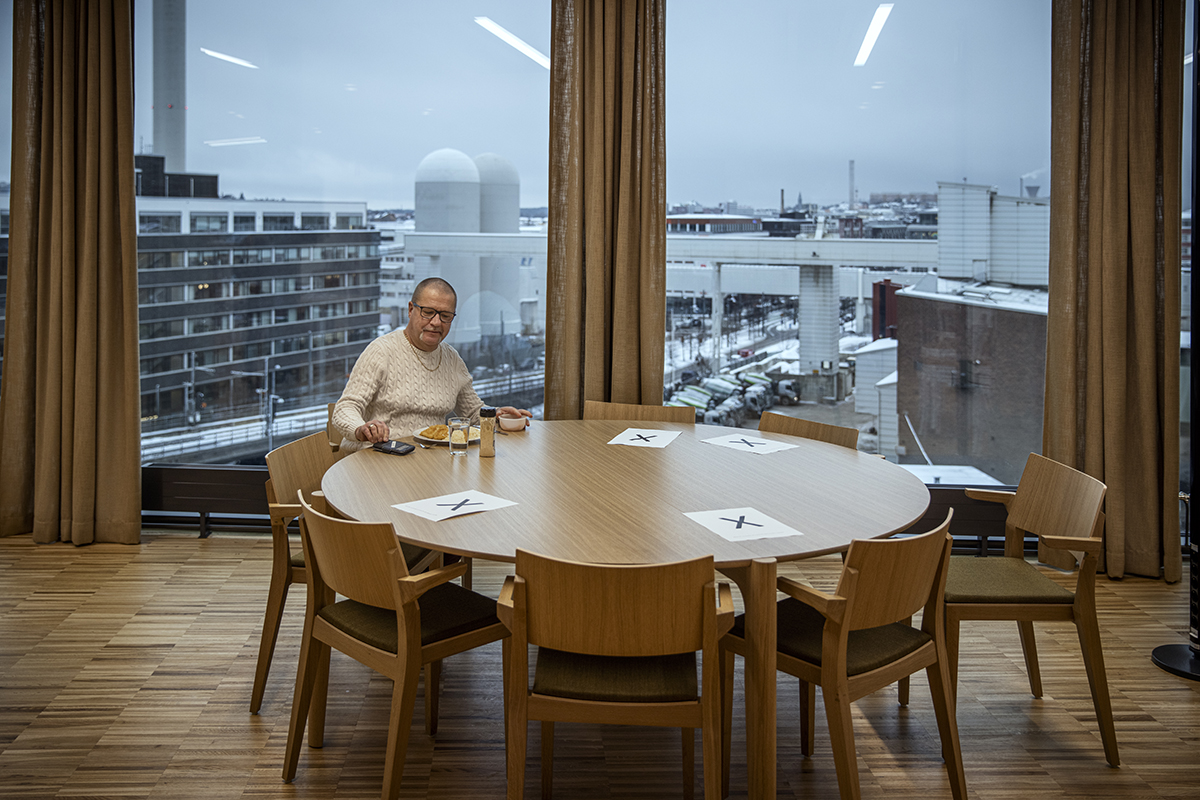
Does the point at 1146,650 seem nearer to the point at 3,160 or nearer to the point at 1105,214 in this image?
the point at 1105,214

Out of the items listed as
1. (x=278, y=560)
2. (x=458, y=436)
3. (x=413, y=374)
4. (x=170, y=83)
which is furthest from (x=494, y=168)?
(x=278, y=560)

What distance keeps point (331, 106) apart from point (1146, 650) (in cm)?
478

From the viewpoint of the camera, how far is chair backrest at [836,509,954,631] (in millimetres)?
2062

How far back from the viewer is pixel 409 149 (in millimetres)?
4918

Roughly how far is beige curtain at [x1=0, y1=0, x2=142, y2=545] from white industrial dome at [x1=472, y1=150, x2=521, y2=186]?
1834 mm

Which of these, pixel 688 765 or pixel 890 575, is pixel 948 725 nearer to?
pixel 890 575

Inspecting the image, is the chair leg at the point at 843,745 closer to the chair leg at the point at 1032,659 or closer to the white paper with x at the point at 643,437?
the chair leg at the point at 1032,659

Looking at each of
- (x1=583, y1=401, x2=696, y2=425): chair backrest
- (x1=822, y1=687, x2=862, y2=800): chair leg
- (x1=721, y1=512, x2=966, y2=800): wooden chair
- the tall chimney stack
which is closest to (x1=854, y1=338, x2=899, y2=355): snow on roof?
(x1=583, y1=401, x2=696, y2=425): chair backrest

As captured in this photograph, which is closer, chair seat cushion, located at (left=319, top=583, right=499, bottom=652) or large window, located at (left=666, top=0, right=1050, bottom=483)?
chair seat cushion, located at (left=319, top=583, right=499, bottom=652)

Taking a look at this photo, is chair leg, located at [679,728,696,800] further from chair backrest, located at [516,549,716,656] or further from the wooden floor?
chair backrest, located at [516,549,716,656]

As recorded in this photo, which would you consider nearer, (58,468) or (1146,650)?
(1146,650)

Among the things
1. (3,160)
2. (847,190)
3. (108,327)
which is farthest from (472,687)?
(3,160)

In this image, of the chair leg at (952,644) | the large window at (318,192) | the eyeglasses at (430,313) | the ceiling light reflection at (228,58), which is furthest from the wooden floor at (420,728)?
the ceiling light reflection at (228,58)

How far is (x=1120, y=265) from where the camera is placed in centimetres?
428
